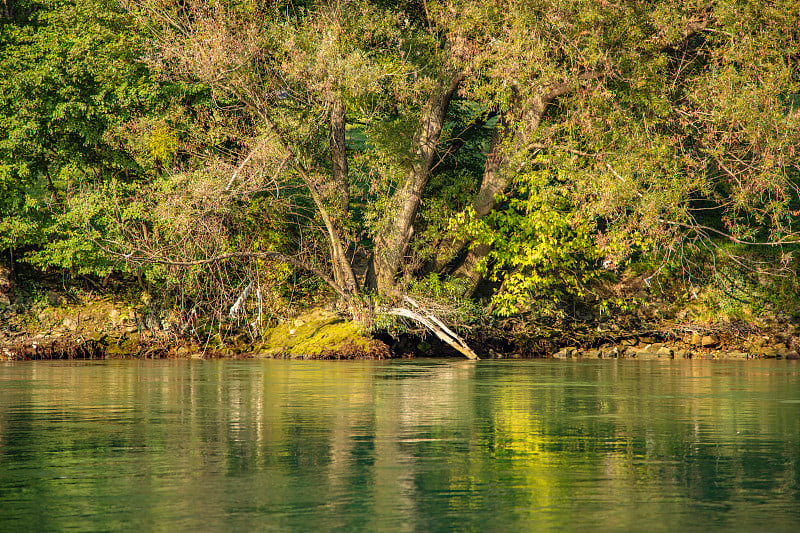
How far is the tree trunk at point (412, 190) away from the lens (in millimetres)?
28812

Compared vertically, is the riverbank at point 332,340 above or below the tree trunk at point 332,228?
below

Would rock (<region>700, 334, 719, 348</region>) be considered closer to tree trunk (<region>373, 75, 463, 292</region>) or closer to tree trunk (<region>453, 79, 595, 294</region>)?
tree trunk (<region>453, 79, 595, 294</region>)

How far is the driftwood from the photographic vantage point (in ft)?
91.1

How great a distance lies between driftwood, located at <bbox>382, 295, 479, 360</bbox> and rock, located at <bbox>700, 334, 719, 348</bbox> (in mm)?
6890

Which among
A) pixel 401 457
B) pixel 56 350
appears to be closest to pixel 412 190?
pixel 56 350

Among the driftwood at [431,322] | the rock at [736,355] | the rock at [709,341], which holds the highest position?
the driftwood at [431,322]

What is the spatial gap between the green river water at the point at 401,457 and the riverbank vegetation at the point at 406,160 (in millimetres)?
10173

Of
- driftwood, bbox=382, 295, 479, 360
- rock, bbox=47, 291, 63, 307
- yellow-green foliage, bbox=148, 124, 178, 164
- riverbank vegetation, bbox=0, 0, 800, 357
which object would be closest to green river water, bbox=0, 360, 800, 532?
driftwood, bbox=382, 295, 479, 360

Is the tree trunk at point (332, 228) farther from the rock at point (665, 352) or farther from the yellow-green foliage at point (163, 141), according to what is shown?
the rock at point (665, 352)

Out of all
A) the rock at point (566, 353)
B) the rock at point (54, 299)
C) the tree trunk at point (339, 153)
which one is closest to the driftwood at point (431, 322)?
the rock at point (566, 353)

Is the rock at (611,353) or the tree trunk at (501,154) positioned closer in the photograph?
the tree trunk at (501,154)

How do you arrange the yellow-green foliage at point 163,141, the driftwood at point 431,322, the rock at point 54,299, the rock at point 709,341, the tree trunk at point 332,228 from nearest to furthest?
1. the tree trunk at point 332,228
2. the driftwood at point 431,322
3. the rock at point 709,341
4. the yellow-green foliage at point 163,141
5. the rock at point 54,299

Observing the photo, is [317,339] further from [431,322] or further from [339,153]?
[339,153]

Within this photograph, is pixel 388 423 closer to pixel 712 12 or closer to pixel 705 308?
pixel 712 12
